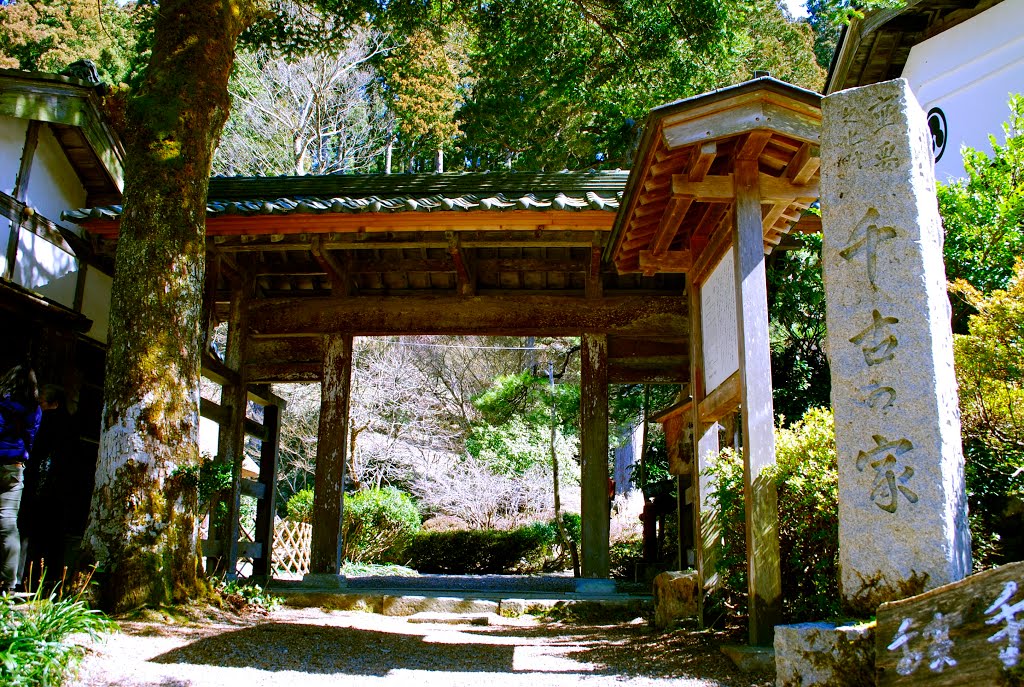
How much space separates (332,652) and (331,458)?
3.54 metres

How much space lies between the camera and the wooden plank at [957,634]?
9.65 ft

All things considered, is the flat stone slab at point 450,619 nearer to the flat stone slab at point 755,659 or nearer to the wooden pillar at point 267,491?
the wooden pillar at point 267,491

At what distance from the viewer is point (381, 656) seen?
5480 millimetres

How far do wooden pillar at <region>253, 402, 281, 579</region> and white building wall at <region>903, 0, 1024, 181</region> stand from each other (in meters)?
8.66

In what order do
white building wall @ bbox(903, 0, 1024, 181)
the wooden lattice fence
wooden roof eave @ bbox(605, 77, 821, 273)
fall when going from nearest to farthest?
wooden roof eave @ bbox(605, 77, 821, 273) → white building wall @ bbox(903, 0, 1024, 181) → the wooden lattice fence

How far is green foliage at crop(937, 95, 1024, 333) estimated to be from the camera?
623 centimetres

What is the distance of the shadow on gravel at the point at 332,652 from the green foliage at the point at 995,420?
2952 millimetres

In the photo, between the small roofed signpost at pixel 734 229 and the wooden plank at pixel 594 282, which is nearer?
the small roofed signpost at pixel 734 229

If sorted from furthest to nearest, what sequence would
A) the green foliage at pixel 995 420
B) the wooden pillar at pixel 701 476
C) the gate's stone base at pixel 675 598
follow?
the gate's stone base at pixel 675 598, the wooden pillar at pixel 701 476, the green foliage at pixel 995 420

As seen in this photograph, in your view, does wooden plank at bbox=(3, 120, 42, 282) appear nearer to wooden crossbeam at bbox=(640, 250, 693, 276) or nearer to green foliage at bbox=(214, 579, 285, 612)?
green foliage at bbox=(214, 579, 285, 612)

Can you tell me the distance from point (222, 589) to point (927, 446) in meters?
5.51

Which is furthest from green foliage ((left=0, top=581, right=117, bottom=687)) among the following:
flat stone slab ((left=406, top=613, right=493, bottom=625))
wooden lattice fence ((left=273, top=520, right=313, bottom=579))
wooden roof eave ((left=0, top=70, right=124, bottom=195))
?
wooden lattice fence ((left=273, top=520, right=313, bottom=579))

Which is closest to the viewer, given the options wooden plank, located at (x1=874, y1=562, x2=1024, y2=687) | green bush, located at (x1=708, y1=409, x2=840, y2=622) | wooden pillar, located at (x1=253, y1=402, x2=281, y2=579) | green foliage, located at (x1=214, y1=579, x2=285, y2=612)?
wooden plank, located at (x1=874, y1=562, x2=1024, y2=687)

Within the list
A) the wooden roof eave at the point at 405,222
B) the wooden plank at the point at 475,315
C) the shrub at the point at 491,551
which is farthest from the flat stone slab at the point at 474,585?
the shrub at the point at 491,551
